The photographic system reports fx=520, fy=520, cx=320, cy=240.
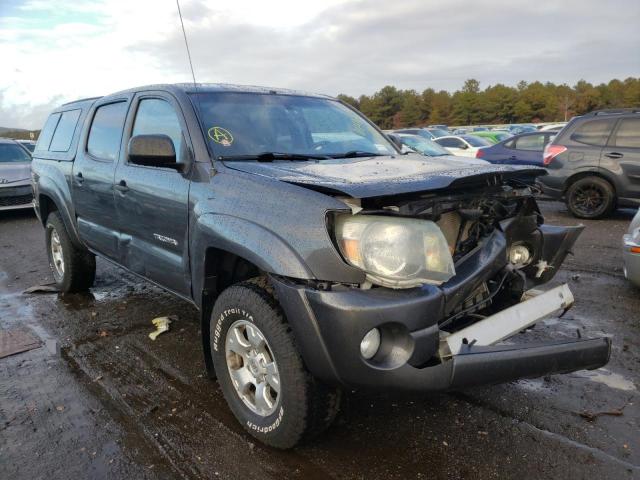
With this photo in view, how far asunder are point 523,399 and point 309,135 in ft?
6.94

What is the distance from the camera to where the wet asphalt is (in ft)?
8.16

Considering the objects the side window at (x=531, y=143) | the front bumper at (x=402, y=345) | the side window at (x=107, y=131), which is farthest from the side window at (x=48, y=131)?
the side window at (x=531, y=143)

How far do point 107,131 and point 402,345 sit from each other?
319 centimetres

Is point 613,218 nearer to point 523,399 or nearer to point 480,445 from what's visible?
point 523,399

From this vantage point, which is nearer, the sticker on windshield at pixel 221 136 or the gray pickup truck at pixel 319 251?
the gray pickup truck at pixel 319 251

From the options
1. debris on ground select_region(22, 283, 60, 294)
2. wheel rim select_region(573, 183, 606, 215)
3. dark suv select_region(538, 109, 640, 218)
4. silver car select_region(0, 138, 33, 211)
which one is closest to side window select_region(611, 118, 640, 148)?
dark suv select_region(538, 109, 640, 218)

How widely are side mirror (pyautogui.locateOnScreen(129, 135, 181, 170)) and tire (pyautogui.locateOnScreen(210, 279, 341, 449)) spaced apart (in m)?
0.87

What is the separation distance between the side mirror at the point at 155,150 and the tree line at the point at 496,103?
207ft

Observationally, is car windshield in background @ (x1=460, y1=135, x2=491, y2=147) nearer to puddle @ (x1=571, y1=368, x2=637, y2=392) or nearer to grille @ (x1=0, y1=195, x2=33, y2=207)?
grille @ (x1=0, y1=195, x2=33, y2=207)

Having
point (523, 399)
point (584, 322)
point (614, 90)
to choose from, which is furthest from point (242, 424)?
point (614, 90)

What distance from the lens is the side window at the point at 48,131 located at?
5352mm

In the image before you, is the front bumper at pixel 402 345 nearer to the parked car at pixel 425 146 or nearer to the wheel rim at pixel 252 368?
the wheel rim at pixel 252 368

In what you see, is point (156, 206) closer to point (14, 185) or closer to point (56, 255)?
point (56, 255)

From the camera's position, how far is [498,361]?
2170mm
